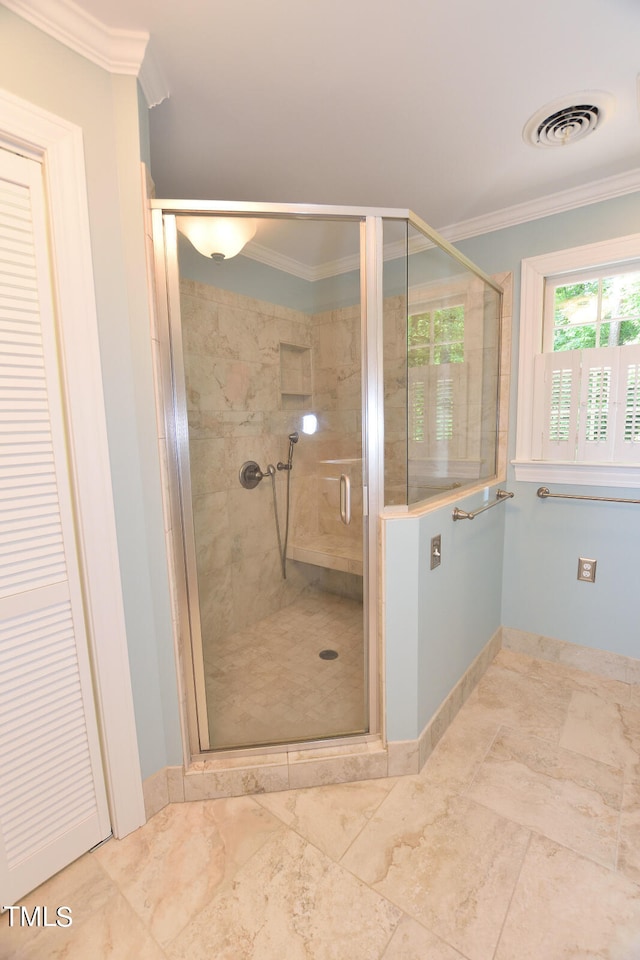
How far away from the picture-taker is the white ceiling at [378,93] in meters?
1.08

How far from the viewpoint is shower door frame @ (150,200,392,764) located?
1.32 meters

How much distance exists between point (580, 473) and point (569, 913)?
1.68 m

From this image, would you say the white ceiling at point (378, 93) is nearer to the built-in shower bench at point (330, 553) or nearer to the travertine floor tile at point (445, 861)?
the built-in shower bench at point (330, 553)

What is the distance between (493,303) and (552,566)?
57.8 inches

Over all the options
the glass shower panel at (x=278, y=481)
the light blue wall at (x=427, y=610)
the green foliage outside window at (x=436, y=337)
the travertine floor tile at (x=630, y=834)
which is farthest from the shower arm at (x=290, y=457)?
the travertine floor tile at (x=630, y=834)

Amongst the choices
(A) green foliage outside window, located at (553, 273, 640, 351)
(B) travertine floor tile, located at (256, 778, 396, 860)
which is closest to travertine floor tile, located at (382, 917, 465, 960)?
(B) travertine floor tile, located at (256, 778, 396, 860)

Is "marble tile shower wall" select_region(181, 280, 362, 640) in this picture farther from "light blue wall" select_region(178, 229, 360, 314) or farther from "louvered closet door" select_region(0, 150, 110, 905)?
"louvered closet door" select_region(0, 150, 110, 905)

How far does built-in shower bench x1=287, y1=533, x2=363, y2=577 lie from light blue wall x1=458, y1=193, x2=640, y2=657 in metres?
1.07

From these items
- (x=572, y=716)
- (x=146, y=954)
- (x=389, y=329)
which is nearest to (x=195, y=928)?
(x=146, y=954)

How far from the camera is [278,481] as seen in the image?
2.20 meters

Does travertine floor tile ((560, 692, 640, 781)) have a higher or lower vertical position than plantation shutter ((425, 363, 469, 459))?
lower

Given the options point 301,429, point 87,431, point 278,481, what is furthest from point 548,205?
point 87,431

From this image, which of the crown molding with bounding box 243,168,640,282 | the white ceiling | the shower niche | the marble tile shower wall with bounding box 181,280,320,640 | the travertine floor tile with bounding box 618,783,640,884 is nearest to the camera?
the white ceiling

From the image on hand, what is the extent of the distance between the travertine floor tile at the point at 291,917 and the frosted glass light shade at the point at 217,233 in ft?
6.67
